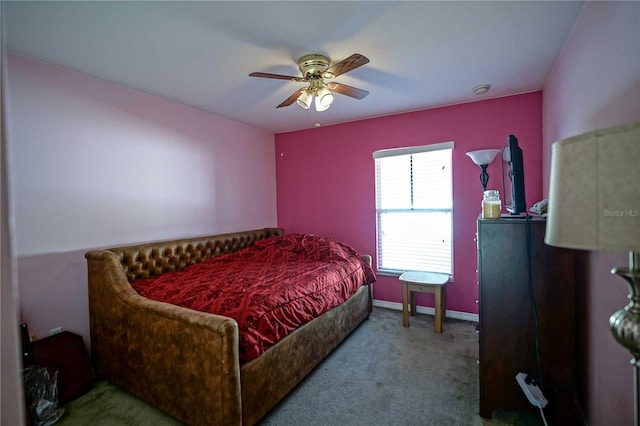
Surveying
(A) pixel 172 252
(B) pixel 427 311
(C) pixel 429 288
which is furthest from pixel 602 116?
(A) pixel 172 252

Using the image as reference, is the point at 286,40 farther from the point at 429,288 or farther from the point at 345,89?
the point at 429,288

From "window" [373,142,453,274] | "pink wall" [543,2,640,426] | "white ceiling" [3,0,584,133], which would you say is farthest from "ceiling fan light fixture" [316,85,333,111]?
"window" [373,142,453,274]

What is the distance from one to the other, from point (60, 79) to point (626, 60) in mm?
3519

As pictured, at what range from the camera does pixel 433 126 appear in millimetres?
3412

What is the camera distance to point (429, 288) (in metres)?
3.04

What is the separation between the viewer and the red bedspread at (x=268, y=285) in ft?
6.04

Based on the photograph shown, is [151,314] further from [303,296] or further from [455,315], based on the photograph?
[455,315]

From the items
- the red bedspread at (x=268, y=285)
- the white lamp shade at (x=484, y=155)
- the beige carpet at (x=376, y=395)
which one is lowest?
the beige carpet at (x=376, y=395)

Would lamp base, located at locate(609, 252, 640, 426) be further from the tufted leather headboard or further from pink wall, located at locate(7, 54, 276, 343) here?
the tufted leather headboard

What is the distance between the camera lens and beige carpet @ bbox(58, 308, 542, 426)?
183 cm

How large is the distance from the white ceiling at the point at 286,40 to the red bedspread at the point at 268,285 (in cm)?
176

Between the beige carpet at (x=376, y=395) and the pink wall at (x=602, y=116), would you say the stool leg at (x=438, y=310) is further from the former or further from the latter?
the pink wall at (x=602, y=116)

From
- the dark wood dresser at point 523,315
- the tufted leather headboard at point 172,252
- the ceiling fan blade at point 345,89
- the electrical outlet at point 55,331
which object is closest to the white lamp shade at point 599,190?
the dark wood dresser at point 523,315

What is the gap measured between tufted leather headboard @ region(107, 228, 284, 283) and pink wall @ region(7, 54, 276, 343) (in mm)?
153
